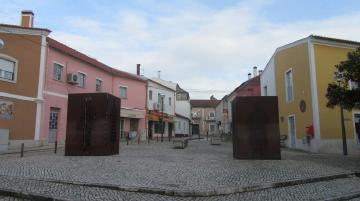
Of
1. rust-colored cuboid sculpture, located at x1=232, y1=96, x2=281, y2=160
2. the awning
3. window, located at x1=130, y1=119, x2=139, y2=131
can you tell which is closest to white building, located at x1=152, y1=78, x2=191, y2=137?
the awning

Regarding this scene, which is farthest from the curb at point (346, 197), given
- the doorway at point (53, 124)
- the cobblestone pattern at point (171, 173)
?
the doorway at point (53, 124)

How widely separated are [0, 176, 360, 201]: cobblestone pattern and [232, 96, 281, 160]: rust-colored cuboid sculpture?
518 cm

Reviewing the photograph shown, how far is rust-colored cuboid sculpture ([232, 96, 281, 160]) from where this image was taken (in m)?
13.7

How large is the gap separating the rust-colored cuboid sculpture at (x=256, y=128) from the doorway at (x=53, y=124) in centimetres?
1347

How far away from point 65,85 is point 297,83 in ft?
51.9

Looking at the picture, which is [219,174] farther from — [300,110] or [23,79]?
[23,79]

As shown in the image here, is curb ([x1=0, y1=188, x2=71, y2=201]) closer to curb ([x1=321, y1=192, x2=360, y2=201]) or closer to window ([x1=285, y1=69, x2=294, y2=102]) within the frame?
curb ([x1=321, y1=192, x2=360, y2=201])

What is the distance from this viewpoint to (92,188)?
25.0 ft

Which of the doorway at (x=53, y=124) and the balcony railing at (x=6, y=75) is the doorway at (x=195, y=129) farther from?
the balcony railing at (x=6, y=75)

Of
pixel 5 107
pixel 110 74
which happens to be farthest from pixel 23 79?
pixel 110 74

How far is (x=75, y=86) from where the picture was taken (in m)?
25.2

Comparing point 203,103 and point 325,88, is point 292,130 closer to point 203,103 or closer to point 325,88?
point 325,88

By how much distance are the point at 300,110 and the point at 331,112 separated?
2.10 meters

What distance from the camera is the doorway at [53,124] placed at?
72.0 ft
